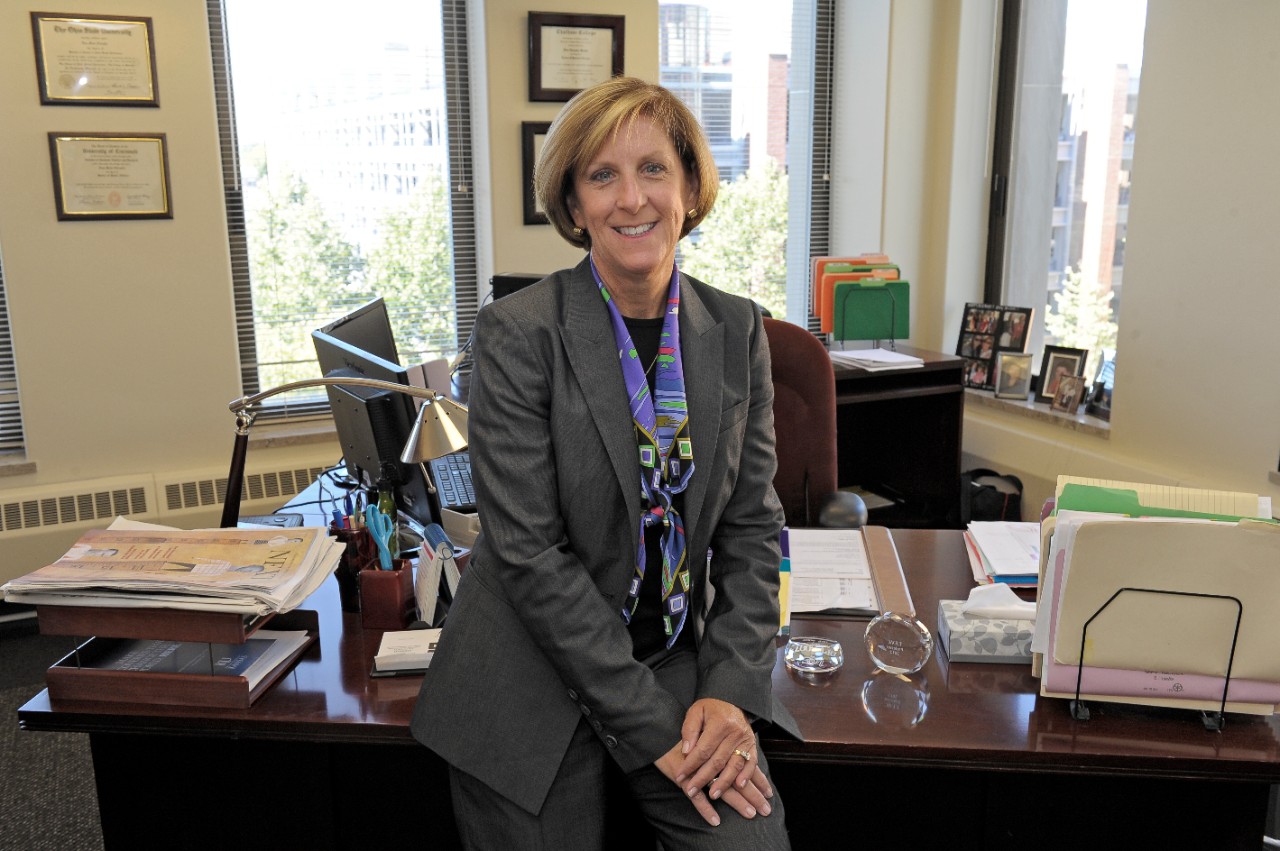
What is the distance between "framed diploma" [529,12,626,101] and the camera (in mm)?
3805

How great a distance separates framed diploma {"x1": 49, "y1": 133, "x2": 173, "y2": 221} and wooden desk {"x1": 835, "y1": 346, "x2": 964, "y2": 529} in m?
2.34

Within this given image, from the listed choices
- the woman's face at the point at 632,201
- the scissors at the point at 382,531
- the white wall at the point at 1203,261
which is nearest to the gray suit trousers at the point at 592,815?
the scissors at the point at 382,531

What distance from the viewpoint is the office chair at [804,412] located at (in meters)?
2.47

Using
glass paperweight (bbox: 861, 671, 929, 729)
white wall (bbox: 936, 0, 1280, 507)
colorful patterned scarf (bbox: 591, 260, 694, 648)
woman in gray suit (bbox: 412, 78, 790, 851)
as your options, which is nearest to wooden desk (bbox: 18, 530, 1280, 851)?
glass paperweight (bbox: 861, 671, 929, 729)

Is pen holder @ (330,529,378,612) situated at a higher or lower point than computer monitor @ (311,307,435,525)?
lower

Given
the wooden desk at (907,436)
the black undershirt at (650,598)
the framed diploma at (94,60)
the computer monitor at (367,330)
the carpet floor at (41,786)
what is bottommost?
the carpet floor at (41,786)

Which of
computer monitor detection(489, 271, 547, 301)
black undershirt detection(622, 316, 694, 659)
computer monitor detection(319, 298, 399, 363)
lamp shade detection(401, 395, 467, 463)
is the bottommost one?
black undershirt detection(622, 316, 694, 659)

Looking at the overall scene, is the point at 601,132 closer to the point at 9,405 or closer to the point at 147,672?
the point at 147,672

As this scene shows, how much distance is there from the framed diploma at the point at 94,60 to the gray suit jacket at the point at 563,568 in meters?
2.51

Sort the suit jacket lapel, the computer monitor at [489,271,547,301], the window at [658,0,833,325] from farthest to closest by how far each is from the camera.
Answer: the window at [658,0,833,325]
the computer monitor at [489,271,547,301]
the suit jacket lapel

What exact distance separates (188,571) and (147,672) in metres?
0.16

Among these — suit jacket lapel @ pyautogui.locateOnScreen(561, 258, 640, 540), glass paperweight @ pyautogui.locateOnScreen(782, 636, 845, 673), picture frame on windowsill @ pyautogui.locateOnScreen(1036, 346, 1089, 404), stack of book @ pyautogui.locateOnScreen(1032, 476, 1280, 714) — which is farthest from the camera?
picture frame on windowsill @ pyautogui.locateOnScreen(1036, 346, 1089, 404)

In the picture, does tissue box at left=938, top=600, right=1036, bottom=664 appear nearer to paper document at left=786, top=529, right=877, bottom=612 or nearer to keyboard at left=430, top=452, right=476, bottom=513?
paper document at left=786, top=529, right=877, bottom=612

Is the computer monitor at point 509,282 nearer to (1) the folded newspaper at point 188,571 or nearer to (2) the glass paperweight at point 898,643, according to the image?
(1) the folded newspaper at point 188,571
